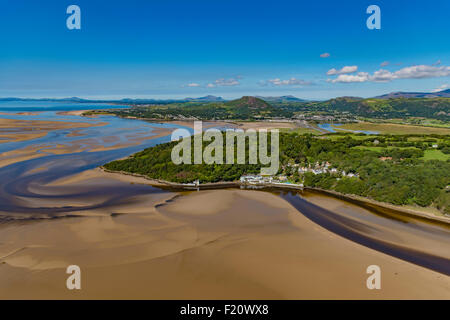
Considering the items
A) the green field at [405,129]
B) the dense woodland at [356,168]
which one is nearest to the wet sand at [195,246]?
the dense woodland at [356,168]

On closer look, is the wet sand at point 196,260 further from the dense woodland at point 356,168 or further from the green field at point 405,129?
the green field at point 405,129

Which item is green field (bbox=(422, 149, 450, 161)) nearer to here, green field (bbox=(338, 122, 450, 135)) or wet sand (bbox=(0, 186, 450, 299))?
wet sand (bbox=(0, 186, 450, 299))

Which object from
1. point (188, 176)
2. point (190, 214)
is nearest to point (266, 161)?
point (188, 176)

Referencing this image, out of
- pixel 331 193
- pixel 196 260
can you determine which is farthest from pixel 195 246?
pixel 331 193

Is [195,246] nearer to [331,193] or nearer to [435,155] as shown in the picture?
[331,193]

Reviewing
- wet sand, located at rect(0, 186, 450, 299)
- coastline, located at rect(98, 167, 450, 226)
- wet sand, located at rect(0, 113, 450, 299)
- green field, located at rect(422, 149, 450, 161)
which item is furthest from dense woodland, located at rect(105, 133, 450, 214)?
wet sand, located at rect(0, 186, 450, 299)
